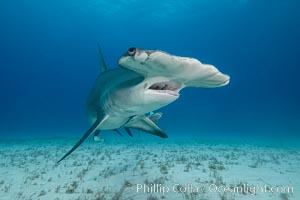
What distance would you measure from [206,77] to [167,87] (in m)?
0.65

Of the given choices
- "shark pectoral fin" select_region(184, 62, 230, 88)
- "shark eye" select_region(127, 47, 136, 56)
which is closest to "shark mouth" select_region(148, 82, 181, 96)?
"shark pectoral fin" select_region(184, 62, 230, 88)

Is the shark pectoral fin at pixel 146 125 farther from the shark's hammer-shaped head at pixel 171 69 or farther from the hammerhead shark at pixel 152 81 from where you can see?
the shark's hammer-shaped head at pixel 171 69

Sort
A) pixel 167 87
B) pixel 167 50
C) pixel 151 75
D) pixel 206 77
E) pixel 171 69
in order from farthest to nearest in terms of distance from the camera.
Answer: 1. pixel 167 50
2. pixel 167 87
3. pixel 206 77
4. pixel 151 75
5. pixel 171 69

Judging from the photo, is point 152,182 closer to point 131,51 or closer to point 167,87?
point 167,87

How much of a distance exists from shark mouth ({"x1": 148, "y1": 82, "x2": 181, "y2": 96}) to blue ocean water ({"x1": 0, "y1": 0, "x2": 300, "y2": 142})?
41.1 meters

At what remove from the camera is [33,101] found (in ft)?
450

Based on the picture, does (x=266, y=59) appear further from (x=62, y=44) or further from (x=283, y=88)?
(x=62, y=44)

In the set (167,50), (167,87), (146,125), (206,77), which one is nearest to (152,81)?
(167,87)

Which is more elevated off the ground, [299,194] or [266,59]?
[266,59]

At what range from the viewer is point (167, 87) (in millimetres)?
3539

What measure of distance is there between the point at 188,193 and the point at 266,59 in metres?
112

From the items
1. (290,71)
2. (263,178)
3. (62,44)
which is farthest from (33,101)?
(263,178)

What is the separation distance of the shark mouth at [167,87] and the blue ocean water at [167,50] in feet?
135

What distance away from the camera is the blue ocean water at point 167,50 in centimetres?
6669
